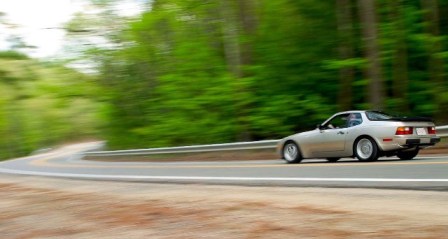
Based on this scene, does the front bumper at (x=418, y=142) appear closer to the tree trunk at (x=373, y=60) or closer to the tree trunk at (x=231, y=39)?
the tree trunk at (x=373, y=60)

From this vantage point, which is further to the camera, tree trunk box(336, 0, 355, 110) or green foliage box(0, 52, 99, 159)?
tree trunk box(336, 0, 355, 110)

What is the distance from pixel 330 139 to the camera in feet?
43.0

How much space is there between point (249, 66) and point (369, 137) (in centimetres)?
1260

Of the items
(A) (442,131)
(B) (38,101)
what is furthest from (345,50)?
(B) (38,101)

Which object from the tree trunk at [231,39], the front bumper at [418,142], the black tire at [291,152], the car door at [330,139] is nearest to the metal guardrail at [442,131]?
the front bumper at [418,142]

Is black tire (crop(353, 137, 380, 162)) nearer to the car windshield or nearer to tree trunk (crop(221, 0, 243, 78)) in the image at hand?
the car windshield

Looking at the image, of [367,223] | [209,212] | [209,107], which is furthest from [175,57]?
[367,223]

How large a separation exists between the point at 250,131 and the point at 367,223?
17.9 metres

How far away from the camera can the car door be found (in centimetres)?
1285

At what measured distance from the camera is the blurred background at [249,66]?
1975cm

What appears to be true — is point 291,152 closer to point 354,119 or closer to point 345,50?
point 354,119

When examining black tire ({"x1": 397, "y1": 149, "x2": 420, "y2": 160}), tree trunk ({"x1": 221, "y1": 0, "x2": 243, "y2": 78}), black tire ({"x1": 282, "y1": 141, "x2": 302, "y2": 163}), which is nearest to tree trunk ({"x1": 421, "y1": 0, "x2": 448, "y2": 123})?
black tire ({"x1": 397, "y1": 149, "x2": 420, "y2": 160})

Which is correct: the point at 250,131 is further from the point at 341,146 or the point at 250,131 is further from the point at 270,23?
the point at 341,146

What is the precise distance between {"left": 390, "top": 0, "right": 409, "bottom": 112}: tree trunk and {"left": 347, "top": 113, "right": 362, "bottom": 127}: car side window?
26.3 ft
